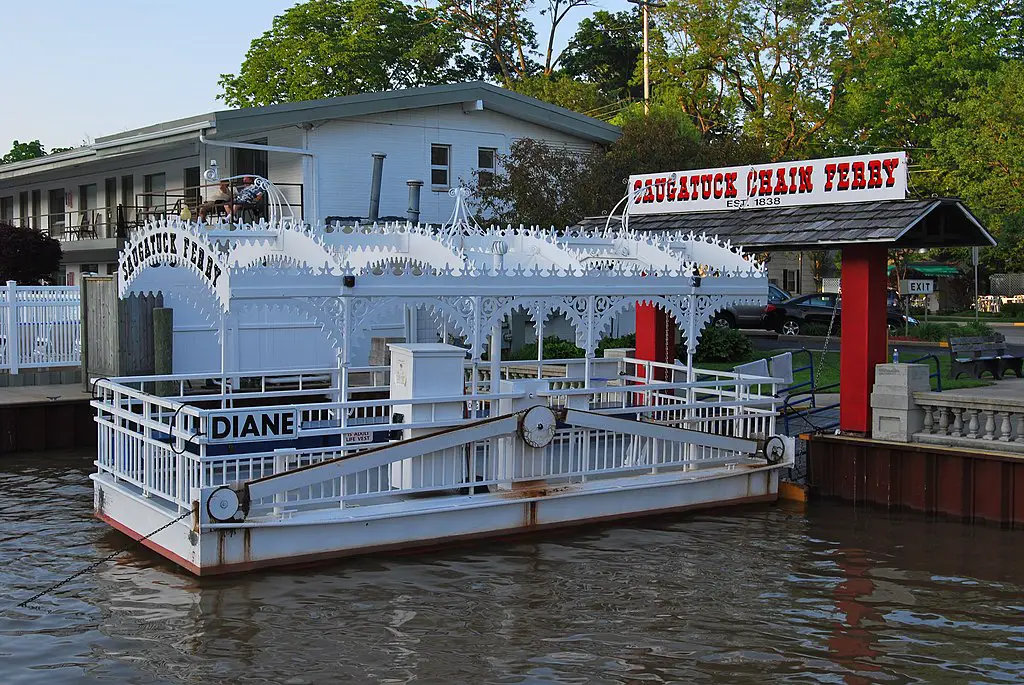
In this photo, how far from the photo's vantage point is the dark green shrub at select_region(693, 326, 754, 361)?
93.7 ft

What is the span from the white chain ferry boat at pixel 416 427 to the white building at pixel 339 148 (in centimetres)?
1125

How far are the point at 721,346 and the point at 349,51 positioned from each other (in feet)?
105

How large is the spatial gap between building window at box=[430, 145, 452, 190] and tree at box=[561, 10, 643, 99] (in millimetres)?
33511

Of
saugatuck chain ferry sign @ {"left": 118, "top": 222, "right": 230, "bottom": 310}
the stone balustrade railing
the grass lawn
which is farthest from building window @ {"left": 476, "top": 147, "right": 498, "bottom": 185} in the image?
the stone balustrade railing

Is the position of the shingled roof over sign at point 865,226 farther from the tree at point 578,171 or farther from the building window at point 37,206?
the building window at point 37,206

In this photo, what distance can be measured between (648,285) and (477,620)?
5.88 m

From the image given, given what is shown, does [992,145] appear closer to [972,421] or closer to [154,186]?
[154,186]

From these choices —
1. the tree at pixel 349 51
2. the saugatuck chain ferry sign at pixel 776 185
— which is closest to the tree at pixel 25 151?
the tree at pixel 349 51

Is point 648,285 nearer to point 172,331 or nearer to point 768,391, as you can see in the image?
point 768,391

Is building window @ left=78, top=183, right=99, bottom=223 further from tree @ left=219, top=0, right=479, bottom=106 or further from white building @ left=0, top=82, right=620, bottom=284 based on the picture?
tree @ left=219, top=0, right=479, bottom=106

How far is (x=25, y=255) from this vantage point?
32.0 m

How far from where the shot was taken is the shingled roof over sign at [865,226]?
15539 mm

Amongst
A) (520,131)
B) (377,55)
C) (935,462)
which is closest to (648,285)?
(935,462)

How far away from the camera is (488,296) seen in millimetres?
14086
